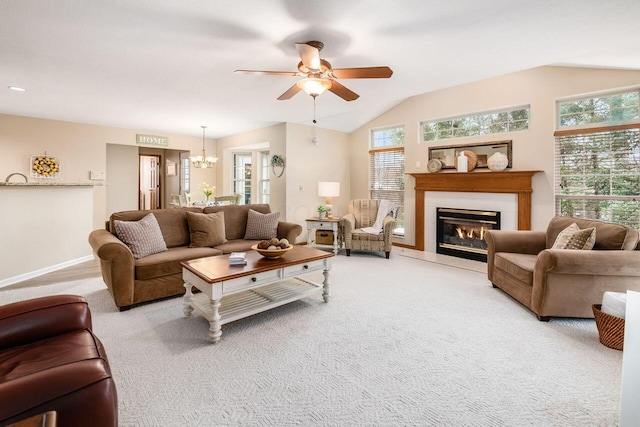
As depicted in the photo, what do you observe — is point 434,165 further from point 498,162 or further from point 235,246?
point 235,246

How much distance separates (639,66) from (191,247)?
216 inches

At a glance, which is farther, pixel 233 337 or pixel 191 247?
pixel 191 247

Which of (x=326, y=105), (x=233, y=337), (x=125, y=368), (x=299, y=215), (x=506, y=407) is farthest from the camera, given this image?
(x=299, y=215)

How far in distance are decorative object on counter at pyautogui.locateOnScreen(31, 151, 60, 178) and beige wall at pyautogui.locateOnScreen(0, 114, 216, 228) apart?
0.23 feet

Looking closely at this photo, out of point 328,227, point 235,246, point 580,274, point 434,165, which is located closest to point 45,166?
point 235,246

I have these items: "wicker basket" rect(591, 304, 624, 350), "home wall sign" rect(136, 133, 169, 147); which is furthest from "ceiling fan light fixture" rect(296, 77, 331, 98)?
"home wall sign" rect(136, 133, 169, 147)

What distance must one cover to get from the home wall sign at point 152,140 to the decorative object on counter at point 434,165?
574 centimetres

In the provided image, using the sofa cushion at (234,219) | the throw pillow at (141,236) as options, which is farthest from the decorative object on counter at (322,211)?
the throw pillow at (141,236)

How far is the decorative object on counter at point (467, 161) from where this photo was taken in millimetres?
4898

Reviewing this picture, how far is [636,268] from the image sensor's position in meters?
2.47

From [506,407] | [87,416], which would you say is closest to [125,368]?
[87,416]

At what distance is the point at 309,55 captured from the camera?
2320mm

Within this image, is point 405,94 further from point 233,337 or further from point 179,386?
point 179,386

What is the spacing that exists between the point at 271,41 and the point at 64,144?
528 cm
